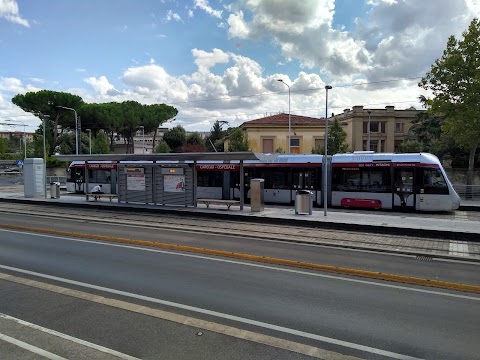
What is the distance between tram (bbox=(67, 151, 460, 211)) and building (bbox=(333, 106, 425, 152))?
3937 centimetres

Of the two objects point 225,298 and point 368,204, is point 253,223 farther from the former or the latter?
point 225,298

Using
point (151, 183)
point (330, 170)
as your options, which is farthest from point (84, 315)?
point (330, 170)

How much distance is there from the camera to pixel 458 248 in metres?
11.1

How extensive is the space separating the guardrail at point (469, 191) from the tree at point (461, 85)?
2.64 metres

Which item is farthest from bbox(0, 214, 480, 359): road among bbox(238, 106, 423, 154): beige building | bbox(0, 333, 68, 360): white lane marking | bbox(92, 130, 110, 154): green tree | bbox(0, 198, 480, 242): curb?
bbox(92, 130, 110, 154): green tree

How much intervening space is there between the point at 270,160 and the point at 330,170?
3557 millimetres

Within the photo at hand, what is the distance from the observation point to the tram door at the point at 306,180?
2175cm

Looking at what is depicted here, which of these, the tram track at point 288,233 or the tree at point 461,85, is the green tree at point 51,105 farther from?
the tree at point 461,85

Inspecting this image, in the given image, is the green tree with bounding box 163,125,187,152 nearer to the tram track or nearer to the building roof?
the building roof

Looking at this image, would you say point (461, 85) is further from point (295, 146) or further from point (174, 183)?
point (295, 146)

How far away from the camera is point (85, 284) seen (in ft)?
24.2

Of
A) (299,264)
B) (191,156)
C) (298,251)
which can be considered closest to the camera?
(299,264)

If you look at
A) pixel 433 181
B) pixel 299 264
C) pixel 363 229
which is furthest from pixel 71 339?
pixel 433 181

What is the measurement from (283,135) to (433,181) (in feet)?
119
